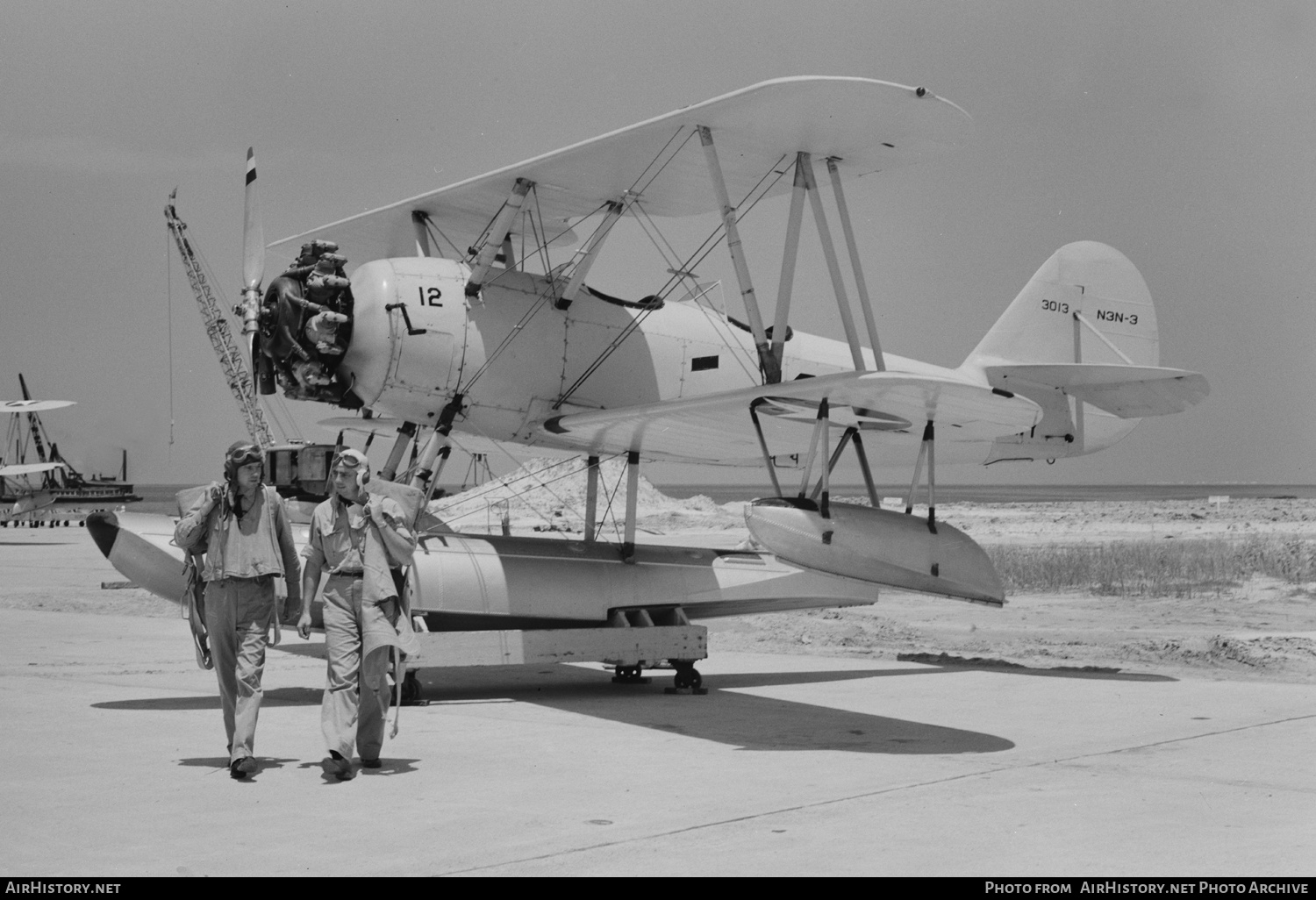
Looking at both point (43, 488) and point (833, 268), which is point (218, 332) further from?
point (833, 268)

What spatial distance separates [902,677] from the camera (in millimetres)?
12711

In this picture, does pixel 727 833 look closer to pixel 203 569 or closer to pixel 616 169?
pixel 203 569

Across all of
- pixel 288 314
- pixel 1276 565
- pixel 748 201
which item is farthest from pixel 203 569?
pixel 1276 565

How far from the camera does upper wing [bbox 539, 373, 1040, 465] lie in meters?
10.0

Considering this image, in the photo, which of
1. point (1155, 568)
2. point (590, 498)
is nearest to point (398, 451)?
point (590, 498)

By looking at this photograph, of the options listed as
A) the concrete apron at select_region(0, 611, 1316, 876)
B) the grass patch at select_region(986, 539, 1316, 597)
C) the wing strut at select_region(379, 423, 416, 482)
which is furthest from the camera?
the grass patch at select_region(986, 539, 1316, 597)

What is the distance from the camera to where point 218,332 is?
79.6 meters

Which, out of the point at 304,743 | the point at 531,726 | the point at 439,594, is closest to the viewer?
the point at 304,743

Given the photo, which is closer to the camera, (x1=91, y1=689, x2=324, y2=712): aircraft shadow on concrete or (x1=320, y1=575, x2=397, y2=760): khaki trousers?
(x1=320, y1=575, x2=397, y2=760): khaki trousers

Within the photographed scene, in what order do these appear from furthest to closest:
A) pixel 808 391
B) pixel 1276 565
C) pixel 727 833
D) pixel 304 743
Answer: pixel 1276 565 → pixel 808 391 → pixel 304 743 → pixel 727 833

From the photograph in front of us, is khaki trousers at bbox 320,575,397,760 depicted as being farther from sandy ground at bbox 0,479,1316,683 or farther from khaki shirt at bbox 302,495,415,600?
sandy ground at bbox 0,479,1316,683

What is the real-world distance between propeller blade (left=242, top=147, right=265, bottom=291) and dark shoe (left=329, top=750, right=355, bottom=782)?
6.77m

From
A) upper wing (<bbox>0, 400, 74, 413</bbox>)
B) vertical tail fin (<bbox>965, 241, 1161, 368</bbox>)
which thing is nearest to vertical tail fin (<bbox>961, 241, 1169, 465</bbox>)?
vertical tail fin (<bbox>965, 241, 1161, 368</bbox>)

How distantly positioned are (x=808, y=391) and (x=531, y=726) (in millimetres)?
3069
